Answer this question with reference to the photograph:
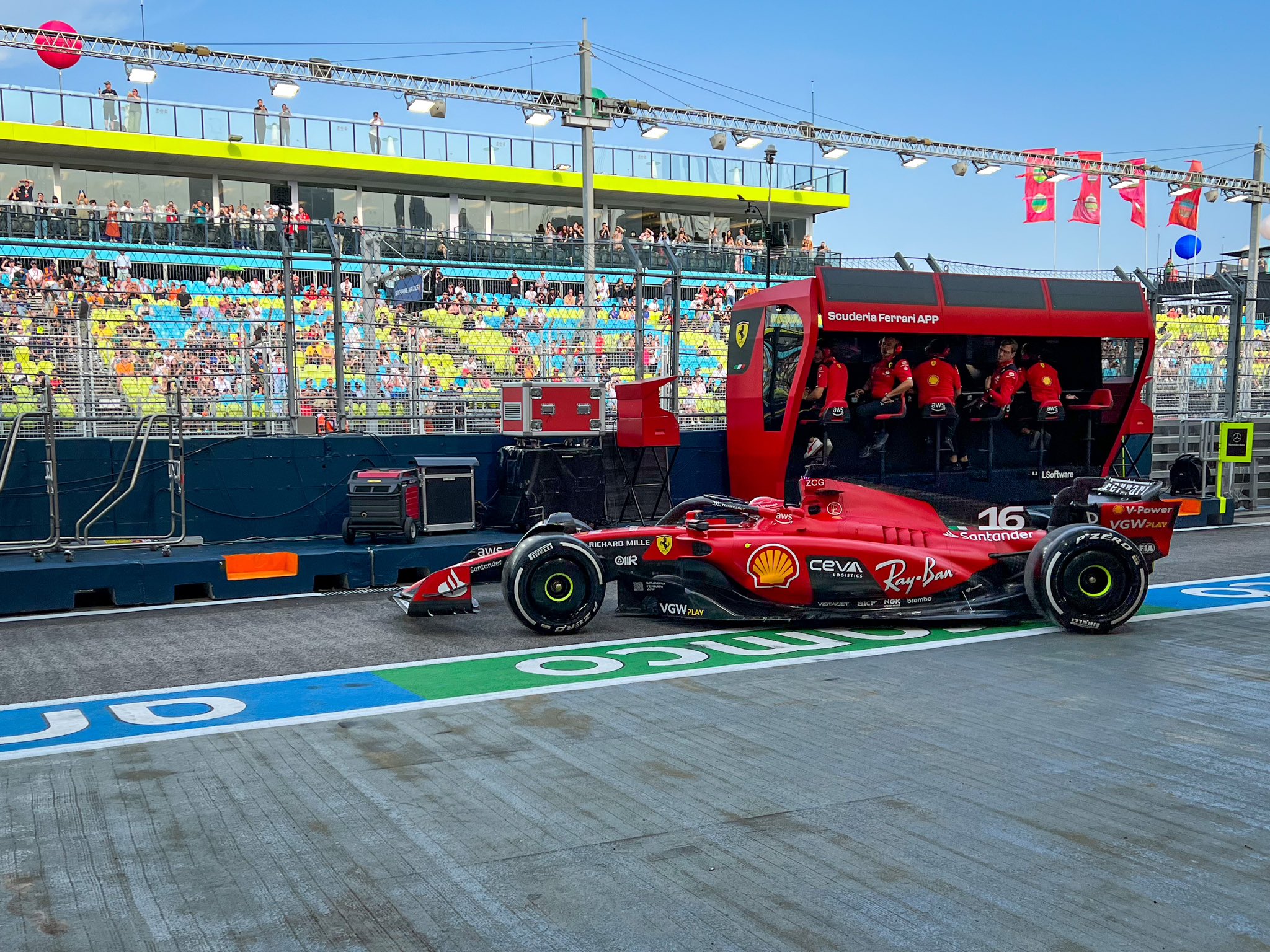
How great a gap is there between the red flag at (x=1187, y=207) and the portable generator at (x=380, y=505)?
3555 cm

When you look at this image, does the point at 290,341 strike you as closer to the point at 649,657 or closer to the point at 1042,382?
the point at 649,657

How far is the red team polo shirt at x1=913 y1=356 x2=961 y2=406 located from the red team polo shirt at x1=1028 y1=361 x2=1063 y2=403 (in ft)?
3.58

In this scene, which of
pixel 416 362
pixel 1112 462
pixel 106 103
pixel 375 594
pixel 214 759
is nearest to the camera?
pixel 214 759

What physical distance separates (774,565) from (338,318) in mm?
6338

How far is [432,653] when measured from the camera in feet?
28.2

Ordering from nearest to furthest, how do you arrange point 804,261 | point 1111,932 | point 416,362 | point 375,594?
point 1111,932 < point 375,594 < point 416,362 < point 804,261

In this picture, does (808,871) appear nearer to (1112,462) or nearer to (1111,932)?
(1111,932)

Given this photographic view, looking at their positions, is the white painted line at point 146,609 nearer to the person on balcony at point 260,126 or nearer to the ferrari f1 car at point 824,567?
the ferrari f1 car at point 824,567

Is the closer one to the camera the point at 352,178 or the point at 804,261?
the point at 804,261

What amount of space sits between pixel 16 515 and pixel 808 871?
32.7 ft

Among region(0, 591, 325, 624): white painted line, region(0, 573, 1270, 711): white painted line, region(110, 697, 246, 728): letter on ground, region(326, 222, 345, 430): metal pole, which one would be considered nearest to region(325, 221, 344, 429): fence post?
region(326, 222, 345, 430): metal pole

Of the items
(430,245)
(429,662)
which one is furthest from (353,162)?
(429,662)

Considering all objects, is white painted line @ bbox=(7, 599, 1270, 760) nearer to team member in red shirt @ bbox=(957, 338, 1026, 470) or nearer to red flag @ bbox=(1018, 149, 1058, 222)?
team member in red shirt @ bbox=(957, 338, 1026, 470)

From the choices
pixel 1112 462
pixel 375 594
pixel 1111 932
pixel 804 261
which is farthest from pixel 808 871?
pixel 804 261
